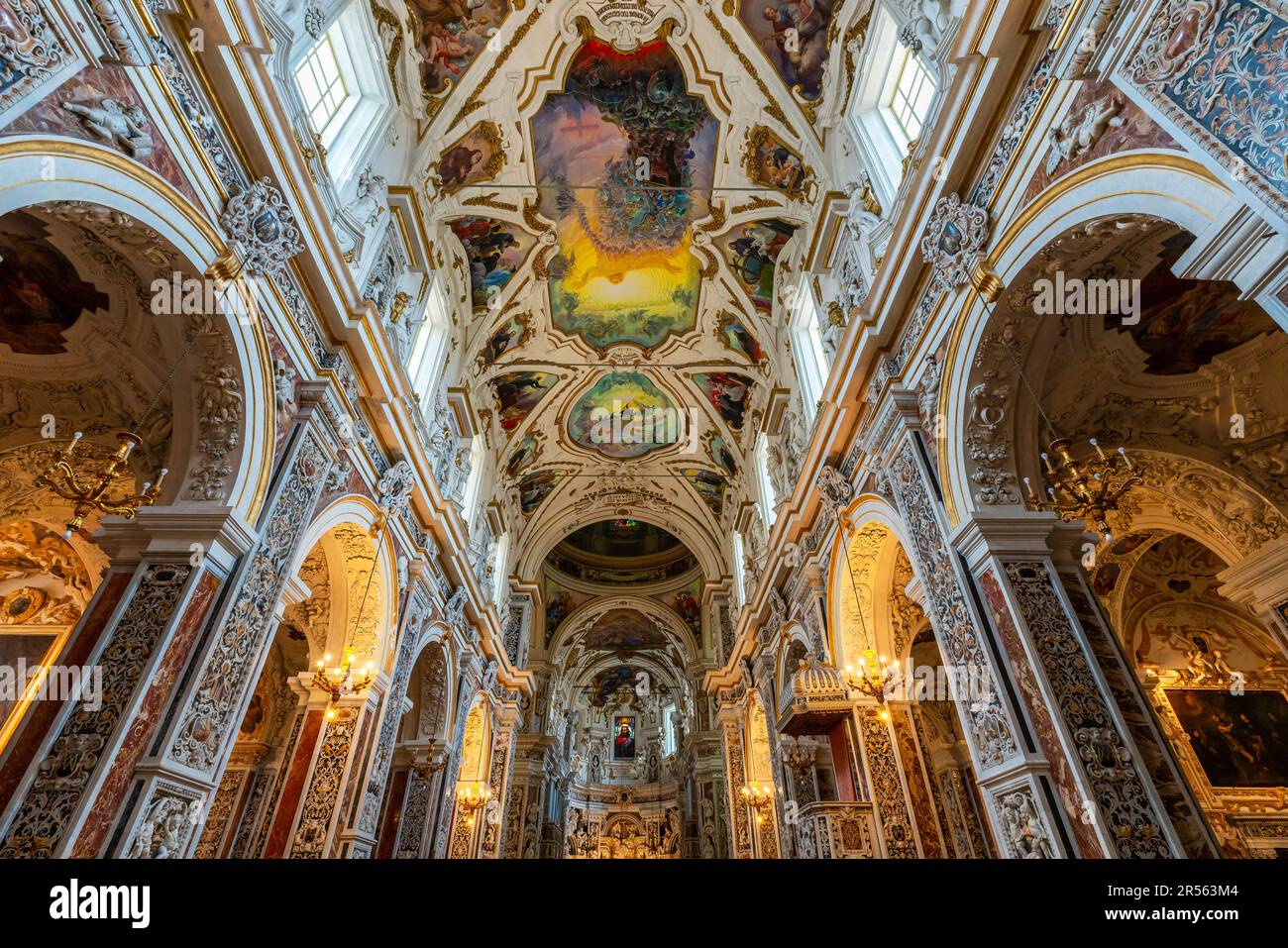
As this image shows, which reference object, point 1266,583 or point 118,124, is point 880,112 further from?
point 118,124

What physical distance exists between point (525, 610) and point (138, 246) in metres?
17.2

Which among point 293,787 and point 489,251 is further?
point 489,251

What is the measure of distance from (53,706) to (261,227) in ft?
14.5

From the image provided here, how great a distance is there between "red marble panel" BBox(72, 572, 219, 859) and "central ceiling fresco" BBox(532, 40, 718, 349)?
930 centimetres

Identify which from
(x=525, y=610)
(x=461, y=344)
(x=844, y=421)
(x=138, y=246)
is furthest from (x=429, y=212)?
(x=525, y=610)

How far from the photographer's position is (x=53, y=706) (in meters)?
4.98

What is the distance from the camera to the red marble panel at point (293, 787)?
8.30 meters

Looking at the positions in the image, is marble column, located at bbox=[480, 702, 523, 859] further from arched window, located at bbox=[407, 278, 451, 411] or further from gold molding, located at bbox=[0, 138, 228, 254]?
gold molding, located at bbox=[0, 138, 228, 254]

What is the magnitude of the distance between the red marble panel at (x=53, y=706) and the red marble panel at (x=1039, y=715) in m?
7.52

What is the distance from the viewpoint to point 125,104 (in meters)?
4.71

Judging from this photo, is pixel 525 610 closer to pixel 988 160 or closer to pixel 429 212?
pixel 429 212

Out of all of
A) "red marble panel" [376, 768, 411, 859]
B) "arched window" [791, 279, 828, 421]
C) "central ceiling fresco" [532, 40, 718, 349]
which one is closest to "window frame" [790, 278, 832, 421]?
"arched window" [791, 279, 828, 421]

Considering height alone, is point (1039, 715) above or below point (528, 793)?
below

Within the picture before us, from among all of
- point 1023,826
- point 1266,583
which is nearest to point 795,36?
point 1266,583
